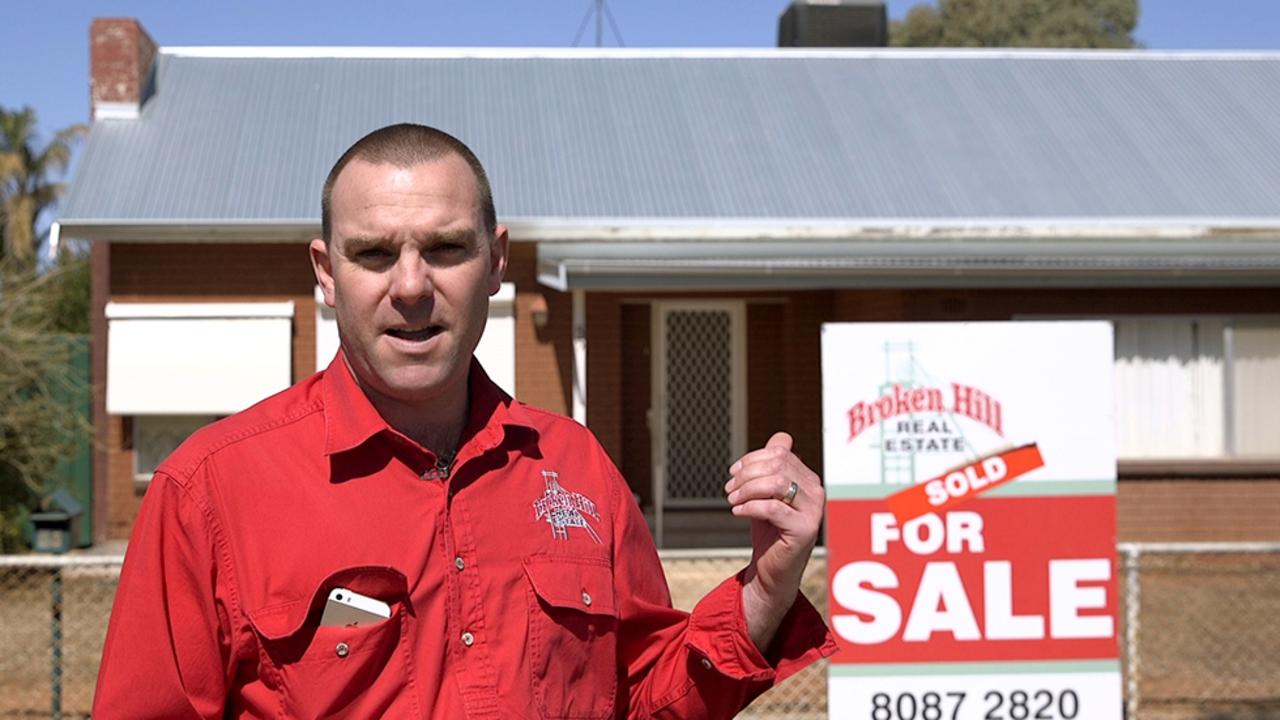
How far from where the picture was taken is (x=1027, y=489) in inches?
211

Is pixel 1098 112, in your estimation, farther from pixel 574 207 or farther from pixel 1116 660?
pixel 1116 660

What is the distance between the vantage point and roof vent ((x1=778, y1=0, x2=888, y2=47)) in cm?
1712

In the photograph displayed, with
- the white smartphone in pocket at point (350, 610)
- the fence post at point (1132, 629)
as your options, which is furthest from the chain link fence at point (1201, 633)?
the white smartphone in pocket at point (350, 610)

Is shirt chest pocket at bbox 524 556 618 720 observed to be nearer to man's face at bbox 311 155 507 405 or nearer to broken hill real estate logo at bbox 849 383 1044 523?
man's face at bbox 311 155 507 405

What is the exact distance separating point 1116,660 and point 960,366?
1280 mm

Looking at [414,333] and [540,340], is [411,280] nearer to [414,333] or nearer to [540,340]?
[414,333]

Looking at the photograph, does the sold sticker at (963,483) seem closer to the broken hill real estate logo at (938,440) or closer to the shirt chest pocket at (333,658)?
the broken hill real estate logo at (938,440)

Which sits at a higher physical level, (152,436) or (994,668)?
(152,436)

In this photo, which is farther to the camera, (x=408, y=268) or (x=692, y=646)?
(x=692, y=646)

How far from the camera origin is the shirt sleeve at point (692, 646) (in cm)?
230

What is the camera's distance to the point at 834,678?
5172mm

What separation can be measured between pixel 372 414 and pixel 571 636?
18.7 inches

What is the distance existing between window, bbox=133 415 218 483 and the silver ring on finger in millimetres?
11785

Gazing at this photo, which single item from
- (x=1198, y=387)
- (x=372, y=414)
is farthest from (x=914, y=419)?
(x=1198, y=387)
